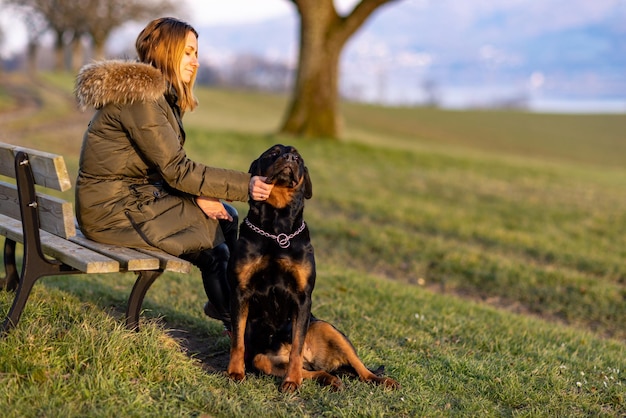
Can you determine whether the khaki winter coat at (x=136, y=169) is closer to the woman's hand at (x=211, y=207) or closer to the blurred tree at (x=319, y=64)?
the woman's hand at (x=211, y=207)

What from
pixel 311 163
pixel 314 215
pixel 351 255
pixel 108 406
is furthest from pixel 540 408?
pixel 311 163

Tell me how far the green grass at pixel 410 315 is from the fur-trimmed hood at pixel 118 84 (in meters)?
1.30

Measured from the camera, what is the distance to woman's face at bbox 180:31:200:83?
450 cm

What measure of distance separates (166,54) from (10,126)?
17.8 metres

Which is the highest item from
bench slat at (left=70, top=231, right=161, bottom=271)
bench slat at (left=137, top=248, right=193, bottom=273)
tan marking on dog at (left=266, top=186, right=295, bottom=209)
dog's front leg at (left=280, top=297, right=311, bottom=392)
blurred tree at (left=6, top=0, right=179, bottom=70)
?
blurred tree at (left=6, top=0, right=179, bottom=70)

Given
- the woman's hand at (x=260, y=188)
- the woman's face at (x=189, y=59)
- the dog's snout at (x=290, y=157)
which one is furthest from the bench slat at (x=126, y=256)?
Result: the woman's face at (x=189, y=59)

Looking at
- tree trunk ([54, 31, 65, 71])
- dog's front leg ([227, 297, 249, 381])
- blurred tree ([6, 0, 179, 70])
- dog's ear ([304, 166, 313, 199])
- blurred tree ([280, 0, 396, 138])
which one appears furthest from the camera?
tree trunk ([54, 31, 65, 71])

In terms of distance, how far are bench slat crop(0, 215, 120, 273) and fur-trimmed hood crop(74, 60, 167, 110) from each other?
2.74ft

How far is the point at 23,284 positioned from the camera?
4.05 meters

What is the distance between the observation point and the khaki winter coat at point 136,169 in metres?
4.14

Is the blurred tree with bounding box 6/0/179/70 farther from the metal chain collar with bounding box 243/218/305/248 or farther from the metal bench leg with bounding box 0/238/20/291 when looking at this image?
the metal chain collar with bounding box 243/218/305/248

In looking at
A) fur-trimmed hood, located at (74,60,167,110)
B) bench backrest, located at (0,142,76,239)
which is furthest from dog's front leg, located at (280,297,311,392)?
fur-trimmed hood, located at (74,60,167,110)

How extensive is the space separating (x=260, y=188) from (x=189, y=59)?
1.07 meters

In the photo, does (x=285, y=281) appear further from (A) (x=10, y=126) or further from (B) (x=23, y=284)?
(A) (x=10, y=126)
